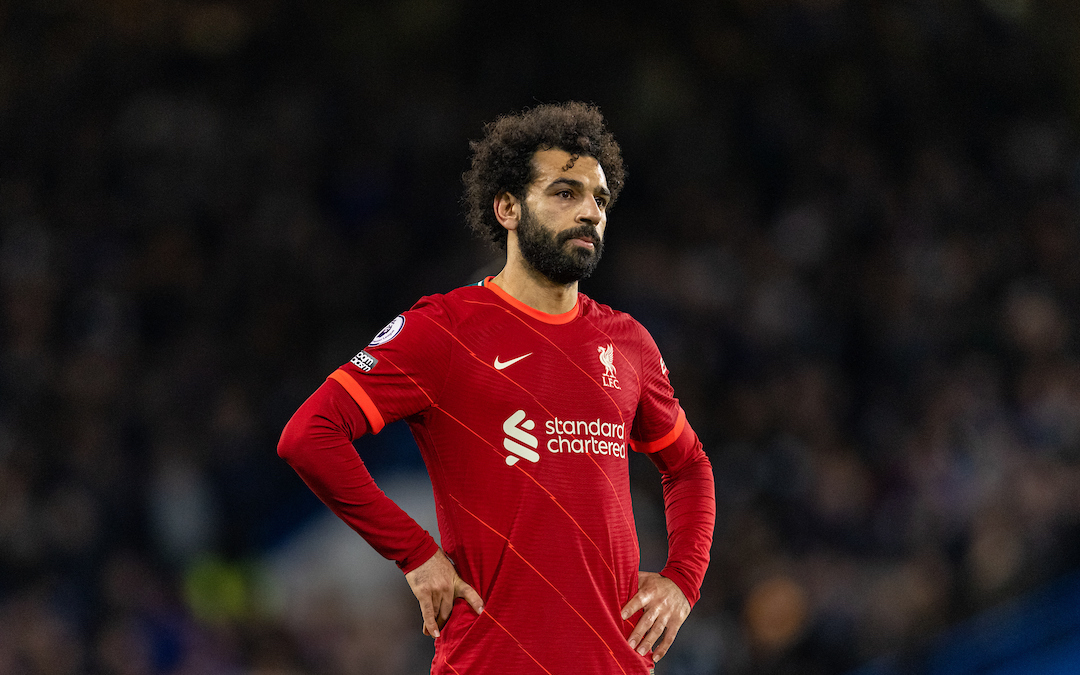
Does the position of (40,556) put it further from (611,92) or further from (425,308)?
(611,92)

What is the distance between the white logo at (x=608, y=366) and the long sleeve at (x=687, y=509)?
39cm

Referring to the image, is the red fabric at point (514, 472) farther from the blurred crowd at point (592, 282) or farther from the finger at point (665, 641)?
the blurred crowd at point (592, 282)

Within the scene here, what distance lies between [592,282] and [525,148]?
5101 mm

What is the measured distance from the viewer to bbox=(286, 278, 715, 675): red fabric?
2.64m

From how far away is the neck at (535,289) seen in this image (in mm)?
2920

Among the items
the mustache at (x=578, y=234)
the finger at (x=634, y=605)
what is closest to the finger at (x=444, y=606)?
the finger at (x=634, y=605)

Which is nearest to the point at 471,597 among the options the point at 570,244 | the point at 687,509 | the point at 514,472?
the point at 514,472

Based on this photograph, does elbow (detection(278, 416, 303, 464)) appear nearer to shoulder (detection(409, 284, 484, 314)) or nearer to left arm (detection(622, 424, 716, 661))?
shoulder (detection(409, 284, 484, 314))

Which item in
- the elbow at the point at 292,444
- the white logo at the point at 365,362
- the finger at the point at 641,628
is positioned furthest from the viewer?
the finger at the point at 641,628

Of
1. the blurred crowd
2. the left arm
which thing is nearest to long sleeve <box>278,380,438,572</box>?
the left arm

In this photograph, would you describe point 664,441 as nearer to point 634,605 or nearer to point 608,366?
point 608,366

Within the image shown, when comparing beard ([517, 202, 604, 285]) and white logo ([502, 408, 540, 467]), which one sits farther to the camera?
beard ([517, 202, 604, 285])

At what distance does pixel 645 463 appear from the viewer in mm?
7195

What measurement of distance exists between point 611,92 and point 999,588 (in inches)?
207
